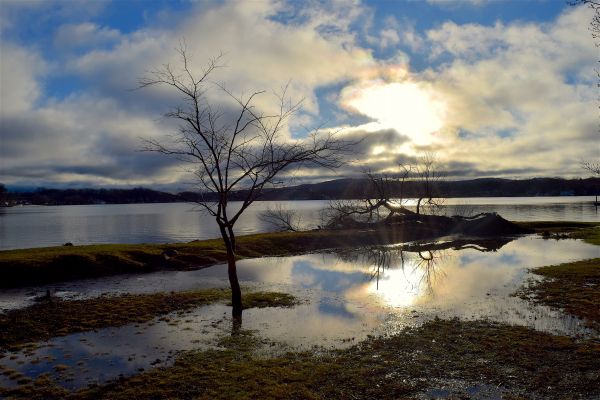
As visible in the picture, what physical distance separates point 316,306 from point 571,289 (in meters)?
12.8

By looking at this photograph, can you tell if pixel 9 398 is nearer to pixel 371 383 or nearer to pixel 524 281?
pixel 371 383

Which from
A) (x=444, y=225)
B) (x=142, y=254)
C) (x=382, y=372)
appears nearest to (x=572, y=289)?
(x=382, y=372)

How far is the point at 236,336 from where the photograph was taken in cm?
1561

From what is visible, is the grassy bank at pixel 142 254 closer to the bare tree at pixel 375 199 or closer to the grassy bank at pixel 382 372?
the bare tree at pixel 375 199

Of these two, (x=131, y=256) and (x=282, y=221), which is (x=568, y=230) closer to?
(x=282, y=221)

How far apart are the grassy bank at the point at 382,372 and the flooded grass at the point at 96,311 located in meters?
5.61

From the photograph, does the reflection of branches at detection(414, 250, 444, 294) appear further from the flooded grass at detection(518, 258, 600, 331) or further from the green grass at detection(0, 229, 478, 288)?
the green grass at detection(0, 229, 478, 288)

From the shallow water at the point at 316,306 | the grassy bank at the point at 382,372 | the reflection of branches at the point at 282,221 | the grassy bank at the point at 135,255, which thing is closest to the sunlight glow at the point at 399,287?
the shallow water at the point at 316,306

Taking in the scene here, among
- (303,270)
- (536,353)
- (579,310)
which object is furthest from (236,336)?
(303,270)

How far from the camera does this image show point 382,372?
11.7 metres

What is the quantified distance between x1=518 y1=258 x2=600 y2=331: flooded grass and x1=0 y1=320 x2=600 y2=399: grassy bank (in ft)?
14.2

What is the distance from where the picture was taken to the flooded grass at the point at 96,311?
16406mm

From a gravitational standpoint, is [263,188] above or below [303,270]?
above

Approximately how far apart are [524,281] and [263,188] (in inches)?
631
